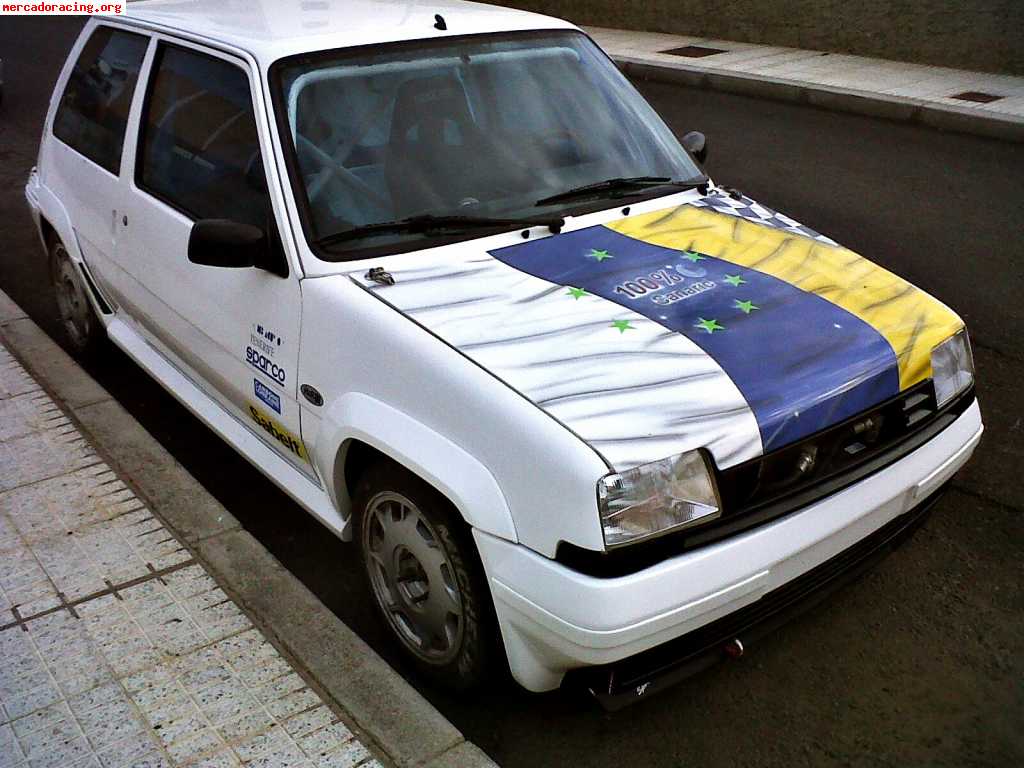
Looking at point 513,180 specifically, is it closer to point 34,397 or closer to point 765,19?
point 34,397

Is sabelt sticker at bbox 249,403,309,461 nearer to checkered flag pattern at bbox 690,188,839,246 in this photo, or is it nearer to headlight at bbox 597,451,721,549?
headlight at bbox 597,451,721,549

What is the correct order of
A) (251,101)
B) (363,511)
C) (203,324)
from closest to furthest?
(363,511) → (251,101) → (203,324)

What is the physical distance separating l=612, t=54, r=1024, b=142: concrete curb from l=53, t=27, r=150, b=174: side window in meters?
7.45

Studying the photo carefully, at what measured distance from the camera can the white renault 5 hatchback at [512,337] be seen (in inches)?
105

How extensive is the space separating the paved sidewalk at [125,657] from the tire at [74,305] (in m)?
1.27

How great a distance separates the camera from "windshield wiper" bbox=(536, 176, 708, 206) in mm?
3750

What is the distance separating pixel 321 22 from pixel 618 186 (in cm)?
127

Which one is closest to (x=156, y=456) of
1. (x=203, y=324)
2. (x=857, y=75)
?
(x=203, y=324)

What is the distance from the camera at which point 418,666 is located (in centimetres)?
330

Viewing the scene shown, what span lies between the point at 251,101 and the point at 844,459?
2276 mm

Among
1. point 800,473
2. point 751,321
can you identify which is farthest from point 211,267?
point 800,473

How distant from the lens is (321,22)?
3.98m

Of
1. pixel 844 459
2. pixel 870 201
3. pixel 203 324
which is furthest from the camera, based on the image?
pixel 870 201

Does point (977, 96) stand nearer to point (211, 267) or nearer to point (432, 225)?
point (432, 225)
